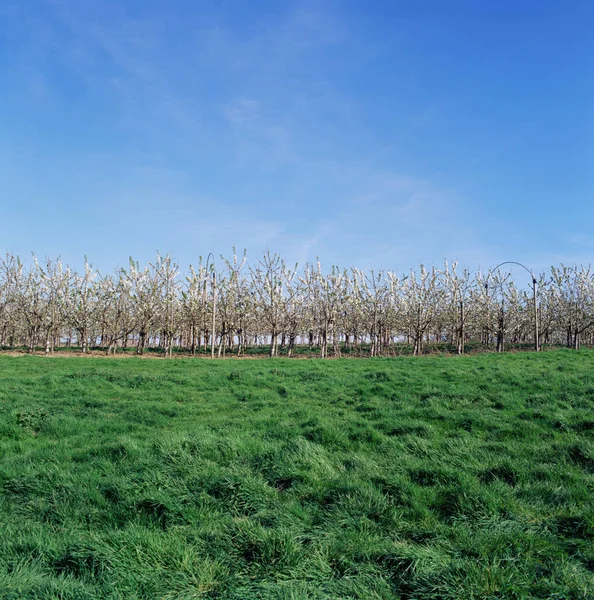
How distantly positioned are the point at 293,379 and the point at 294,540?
9.02m

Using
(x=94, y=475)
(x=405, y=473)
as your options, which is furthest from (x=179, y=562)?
(x=405, y=473)

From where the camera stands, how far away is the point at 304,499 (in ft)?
16.5

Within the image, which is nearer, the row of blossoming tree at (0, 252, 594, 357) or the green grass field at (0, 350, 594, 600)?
the green grass field at (0, 350, 594, 600)

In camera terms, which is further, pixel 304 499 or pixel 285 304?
pixel 285 304

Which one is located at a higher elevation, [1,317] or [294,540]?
[1,317]

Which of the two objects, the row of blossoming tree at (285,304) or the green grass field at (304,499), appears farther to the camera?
the row of blossoming tree at (285,304)

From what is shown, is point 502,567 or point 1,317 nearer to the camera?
point 502,567

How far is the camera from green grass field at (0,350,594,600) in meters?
3.44

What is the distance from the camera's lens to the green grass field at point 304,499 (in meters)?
3.44

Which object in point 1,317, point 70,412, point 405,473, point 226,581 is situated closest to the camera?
point 226,581

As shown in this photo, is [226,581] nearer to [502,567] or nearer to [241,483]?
[241,483]

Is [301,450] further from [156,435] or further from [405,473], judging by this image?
[156,435]

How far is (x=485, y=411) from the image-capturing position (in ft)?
27.8

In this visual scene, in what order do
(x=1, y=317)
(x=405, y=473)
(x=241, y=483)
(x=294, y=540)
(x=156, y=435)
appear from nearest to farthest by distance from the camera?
(x=294, y=540) < (x=241, y=483) < (x=405, y=473) < (x=156, y=435) < (x=1, y=317)
